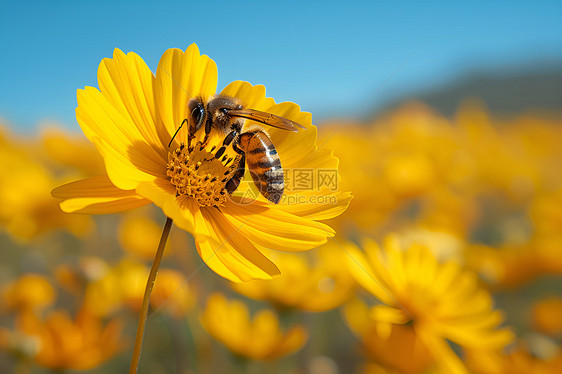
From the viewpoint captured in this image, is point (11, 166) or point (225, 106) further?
point (11, 166)

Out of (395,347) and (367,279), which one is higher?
(367,279)

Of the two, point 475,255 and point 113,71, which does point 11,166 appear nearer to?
point 113,71

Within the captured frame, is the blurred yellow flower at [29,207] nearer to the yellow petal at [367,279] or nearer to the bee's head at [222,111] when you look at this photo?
the bee's head at [222,111]

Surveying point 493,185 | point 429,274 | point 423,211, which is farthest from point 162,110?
point 493,185

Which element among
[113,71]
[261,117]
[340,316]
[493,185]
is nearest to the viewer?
[113,71]

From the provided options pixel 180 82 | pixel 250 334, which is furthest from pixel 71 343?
pixel 180 82

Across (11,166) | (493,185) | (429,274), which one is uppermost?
(493,185)

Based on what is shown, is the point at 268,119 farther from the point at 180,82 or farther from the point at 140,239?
the point at 140,239

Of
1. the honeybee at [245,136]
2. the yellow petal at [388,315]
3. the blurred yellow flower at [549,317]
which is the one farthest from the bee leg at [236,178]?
the blurred yellow flower at [549,317]
